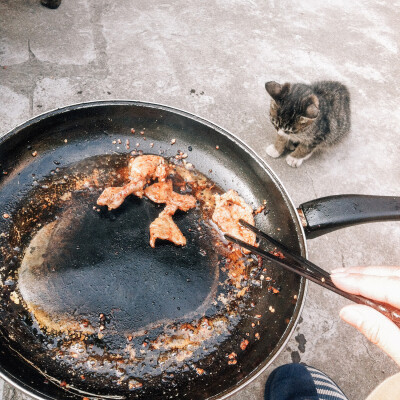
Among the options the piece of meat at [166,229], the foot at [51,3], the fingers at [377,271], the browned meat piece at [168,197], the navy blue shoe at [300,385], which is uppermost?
the foot at [51,3]

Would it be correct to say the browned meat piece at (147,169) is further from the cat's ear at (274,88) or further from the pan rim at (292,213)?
the cat's ear at (274,88)

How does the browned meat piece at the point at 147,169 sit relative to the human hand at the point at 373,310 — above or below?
below

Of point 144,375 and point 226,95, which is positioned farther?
point 226,95

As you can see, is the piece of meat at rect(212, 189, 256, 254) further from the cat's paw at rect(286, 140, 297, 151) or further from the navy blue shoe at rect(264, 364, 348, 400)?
the cat's paw at rect(286, 140, 297, 151)

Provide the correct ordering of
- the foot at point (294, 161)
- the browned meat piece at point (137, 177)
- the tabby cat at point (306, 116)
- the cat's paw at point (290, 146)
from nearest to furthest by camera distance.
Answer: the browned meat piece at point (137, 177), the tabby cat at point (306, 116), the foot at point (294, 161), the cat's paw at point (290, 146)

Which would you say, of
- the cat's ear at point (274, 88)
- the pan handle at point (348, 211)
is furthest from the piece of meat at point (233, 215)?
the cat's ear at point (274, 88)

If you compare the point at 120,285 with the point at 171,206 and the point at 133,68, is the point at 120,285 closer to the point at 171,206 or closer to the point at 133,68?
the point at 171,206

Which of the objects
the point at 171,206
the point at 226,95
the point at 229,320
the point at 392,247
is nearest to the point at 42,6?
the point at 226,95
